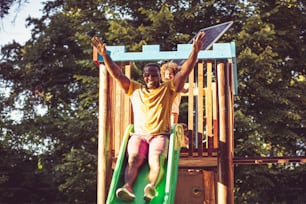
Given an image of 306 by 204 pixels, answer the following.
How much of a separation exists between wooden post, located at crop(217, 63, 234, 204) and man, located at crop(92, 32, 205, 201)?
896 mm

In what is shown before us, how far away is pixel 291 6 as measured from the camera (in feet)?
45.5

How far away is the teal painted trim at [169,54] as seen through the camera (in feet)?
18.3

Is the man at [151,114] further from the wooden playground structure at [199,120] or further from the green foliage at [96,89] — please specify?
the green foliage at [96,89]

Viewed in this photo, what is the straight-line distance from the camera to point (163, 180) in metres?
4.36

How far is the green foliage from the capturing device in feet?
41.6

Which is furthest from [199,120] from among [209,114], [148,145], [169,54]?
[148,145]

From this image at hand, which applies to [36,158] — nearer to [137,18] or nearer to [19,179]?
[19,179]

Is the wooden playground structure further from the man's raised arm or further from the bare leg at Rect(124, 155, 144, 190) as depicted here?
the bare leg at Rect(124, 155, 144, 190)

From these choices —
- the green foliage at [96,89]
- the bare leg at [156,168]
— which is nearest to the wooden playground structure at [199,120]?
the bare leg at [156,168]

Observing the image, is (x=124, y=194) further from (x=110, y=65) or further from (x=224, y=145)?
(x=224, y=145)

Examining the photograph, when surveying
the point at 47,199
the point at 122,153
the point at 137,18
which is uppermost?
the point at 137,18

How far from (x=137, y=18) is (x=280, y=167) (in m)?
5.59

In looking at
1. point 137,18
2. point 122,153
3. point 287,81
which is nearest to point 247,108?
point 287,81

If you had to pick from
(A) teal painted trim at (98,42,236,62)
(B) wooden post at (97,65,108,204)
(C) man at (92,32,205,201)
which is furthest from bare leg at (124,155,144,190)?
(A) teal painted trim at (98,42,236,62)
